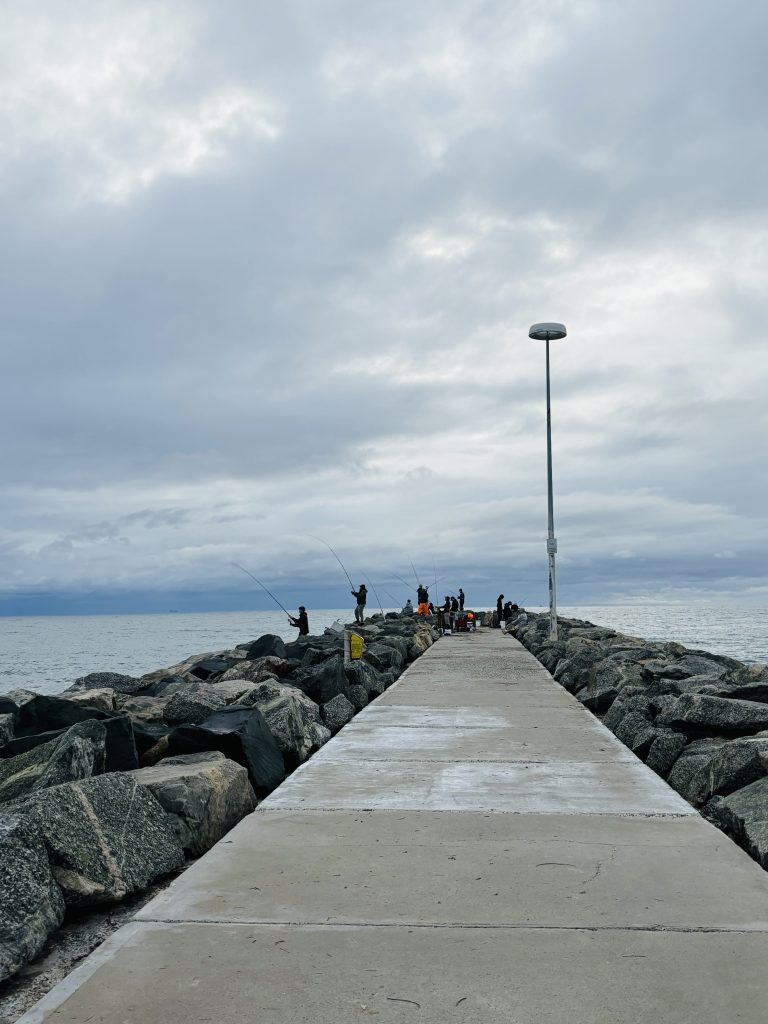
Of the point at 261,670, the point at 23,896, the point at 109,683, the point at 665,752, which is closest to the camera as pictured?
the point at 23,896

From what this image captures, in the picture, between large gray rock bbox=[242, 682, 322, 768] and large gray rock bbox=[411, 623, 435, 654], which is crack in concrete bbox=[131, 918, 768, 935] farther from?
large gray rock bbox=[411, 623, 435, 654]

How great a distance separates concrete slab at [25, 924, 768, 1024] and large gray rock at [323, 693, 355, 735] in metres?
6.56

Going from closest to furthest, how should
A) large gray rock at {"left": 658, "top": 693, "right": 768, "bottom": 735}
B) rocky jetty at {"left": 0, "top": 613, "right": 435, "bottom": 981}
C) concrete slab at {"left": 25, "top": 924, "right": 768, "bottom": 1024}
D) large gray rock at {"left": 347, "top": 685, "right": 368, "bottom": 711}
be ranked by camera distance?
1. concrete slab at {"left": 25, "top": 924, "right": 768, "bottom": 1024}
2. rocky jetty at {"left": 0, "top": 613, "right": 435, "bottom": 981}
3. large gray rock at {"left": 658, "top": 693, "right": 768, "bottom": 735}
4. large gray rock at {"left": 347, "top": 685, "right": 368, "bottom": 711}

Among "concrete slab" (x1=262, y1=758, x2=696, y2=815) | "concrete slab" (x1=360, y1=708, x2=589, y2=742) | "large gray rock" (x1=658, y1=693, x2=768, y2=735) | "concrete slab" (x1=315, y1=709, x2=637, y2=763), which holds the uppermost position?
"large gray rock" (x1=658, y1=693, x2=768, y2=735)

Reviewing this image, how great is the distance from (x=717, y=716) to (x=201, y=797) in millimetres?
5041

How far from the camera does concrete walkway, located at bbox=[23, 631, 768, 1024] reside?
302 centimetres

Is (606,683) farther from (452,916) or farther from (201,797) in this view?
(452,916)

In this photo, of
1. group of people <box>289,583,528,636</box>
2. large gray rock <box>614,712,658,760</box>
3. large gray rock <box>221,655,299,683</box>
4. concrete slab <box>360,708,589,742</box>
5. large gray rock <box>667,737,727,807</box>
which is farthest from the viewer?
group of people <box>289,583,528,636</box>

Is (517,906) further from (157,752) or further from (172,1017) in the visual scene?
(157,752)

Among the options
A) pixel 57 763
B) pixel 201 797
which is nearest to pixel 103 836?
pixel 201 797

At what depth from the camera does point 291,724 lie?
8.36 meters

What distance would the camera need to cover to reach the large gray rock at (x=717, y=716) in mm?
8086

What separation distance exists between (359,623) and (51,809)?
26631mm

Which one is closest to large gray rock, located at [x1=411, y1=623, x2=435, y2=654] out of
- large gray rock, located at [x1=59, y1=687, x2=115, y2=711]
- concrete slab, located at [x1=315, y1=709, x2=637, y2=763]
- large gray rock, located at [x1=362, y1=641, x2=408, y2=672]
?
large gray rock, located at [x1=362, y1=641, x2=408, y2=672]
